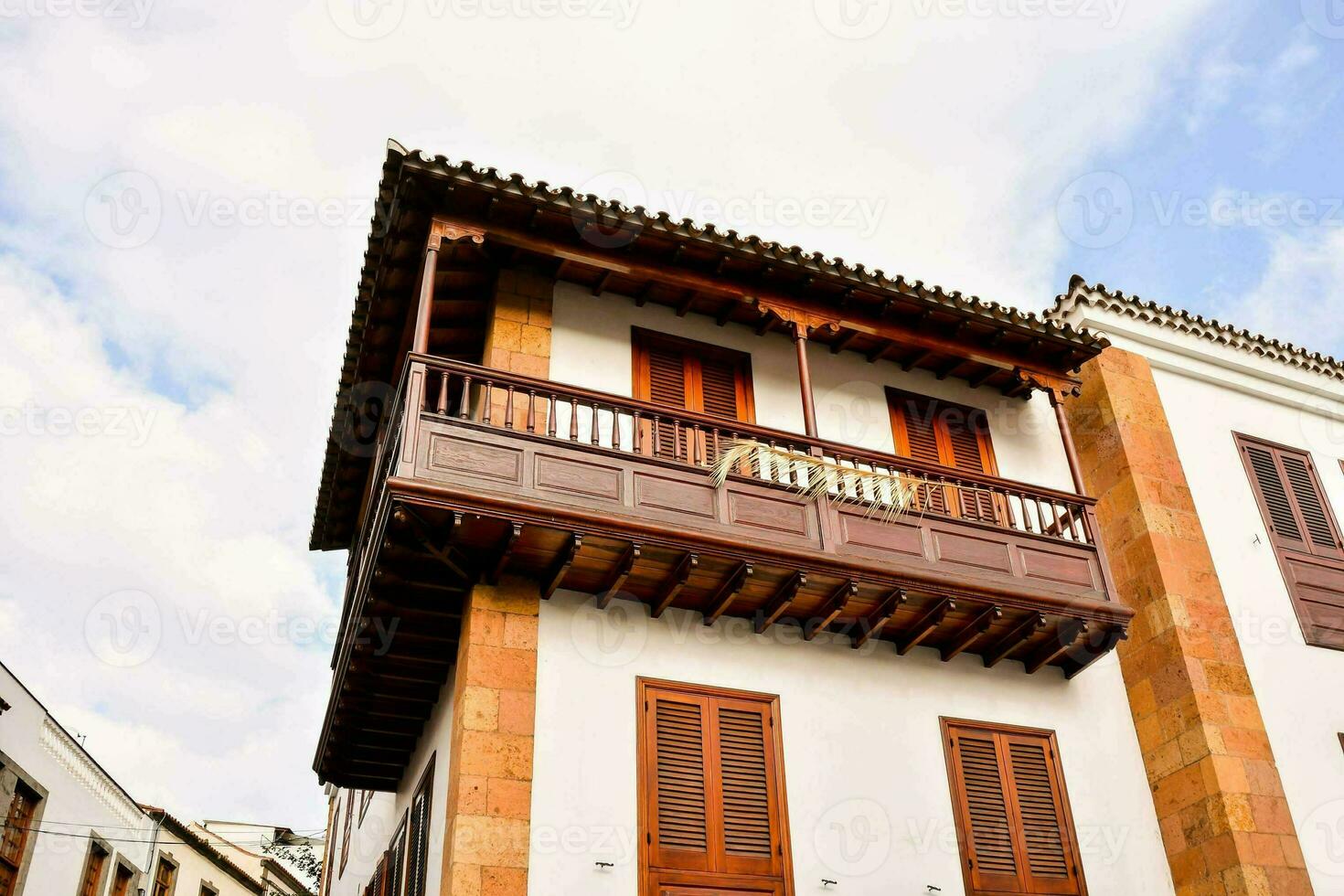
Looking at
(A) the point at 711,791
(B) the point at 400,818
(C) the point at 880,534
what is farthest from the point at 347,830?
(C) the point at 880,534

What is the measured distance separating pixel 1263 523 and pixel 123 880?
25.5 meters

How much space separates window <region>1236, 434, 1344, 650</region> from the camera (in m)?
12.8

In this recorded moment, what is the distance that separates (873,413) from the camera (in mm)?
12250

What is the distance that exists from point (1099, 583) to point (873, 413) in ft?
9.38

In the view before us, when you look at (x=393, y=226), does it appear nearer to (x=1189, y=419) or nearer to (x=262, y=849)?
(x=1189, y=419)

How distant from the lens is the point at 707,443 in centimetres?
1066

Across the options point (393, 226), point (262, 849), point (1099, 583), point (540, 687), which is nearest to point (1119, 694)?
point (1099, 583)

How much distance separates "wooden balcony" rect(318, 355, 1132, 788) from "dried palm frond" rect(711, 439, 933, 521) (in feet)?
0.09

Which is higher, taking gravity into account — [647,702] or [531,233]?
[531,233]

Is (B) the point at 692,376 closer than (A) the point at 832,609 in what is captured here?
No

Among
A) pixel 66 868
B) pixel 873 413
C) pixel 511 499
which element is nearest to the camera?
pixel 511 499

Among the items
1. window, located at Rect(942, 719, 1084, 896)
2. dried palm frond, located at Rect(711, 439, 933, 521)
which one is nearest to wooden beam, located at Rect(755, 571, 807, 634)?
dried palm frond, located at Rect(711, 439, 933, 521)

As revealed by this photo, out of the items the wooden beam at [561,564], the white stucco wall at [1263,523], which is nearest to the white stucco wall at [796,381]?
the white stucco wall at [1263,523]

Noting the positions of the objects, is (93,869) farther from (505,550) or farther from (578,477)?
(578,477)
